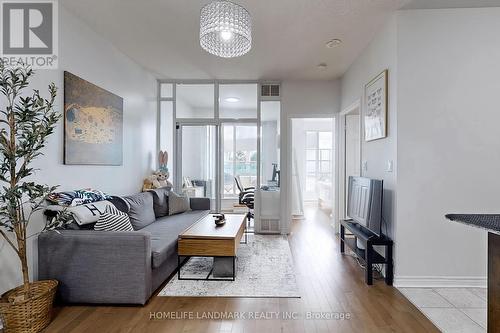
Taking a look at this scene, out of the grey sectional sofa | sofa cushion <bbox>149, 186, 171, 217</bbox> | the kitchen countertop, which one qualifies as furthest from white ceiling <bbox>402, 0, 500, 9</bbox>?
sofa cushion <bbox>149, 186, 171, 217</bbox>

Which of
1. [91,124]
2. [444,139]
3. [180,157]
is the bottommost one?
[180,157]

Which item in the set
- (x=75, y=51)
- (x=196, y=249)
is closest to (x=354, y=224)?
(x=196, y=249)

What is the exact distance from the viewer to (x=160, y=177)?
15.7 ft

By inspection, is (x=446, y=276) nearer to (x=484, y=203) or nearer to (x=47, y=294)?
(x=484, y=203)

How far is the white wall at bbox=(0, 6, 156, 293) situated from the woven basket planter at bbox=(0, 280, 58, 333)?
0.32m

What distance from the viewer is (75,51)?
9.78 feet

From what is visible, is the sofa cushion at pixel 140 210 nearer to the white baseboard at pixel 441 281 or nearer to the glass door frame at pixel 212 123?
the glass door frame at pixel 212 123

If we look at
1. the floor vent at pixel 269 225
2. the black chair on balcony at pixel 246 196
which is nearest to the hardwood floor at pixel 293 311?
the floor vent at pixel 269 225

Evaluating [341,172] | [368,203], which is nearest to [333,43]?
[368,203]

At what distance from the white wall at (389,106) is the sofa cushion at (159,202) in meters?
3.04

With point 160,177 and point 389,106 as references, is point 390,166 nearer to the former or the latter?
point 389,106

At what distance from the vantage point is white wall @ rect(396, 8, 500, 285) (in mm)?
2748

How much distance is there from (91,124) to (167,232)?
155cm

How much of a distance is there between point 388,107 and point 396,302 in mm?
1958
